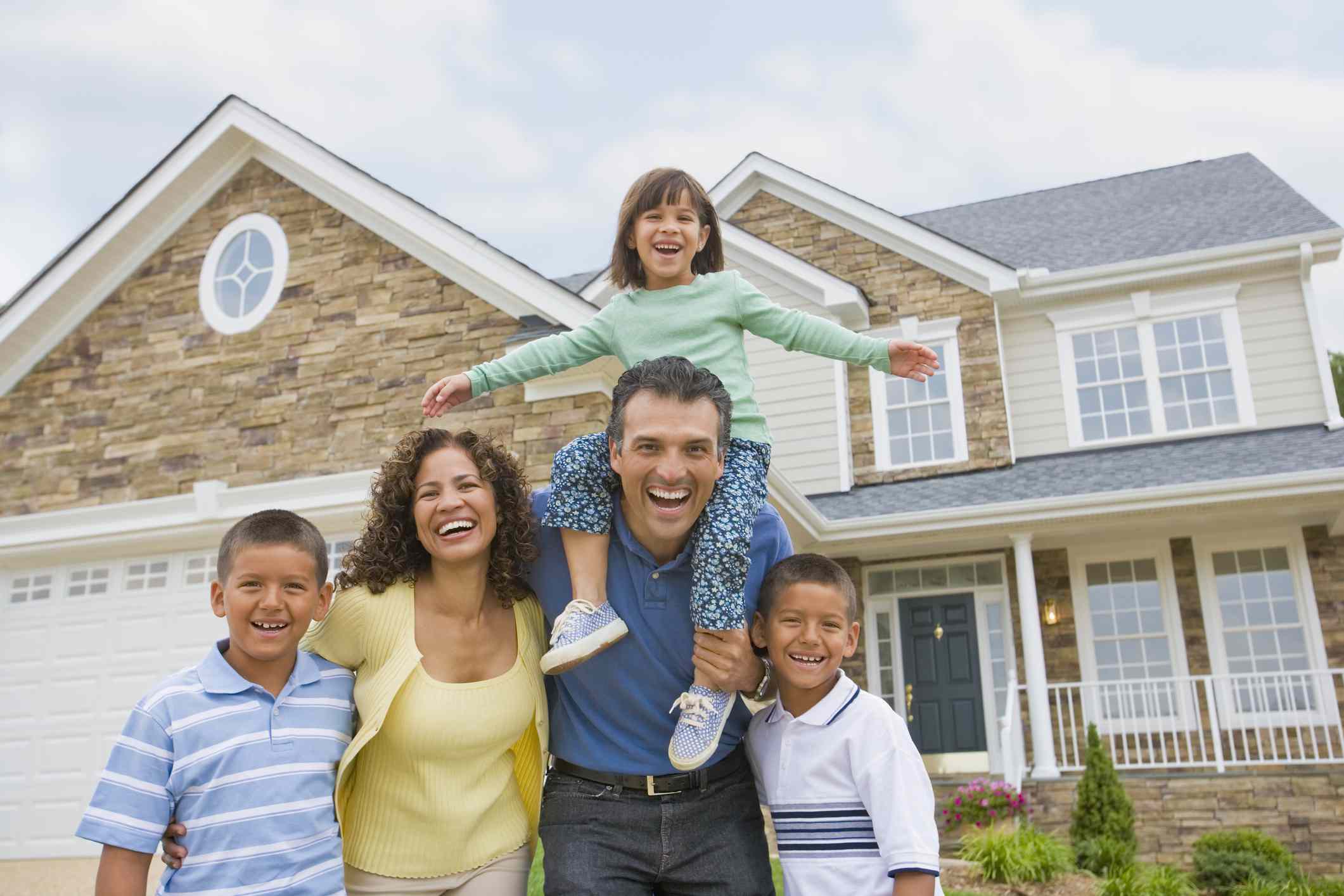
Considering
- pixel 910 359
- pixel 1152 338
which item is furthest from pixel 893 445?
pixel 910 359

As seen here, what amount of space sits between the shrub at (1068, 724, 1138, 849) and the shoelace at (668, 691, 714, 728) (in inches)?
274

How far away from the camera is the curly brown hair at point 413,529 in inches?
102

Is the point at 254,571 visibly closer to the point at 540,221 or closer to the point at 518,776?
the point at 518,776

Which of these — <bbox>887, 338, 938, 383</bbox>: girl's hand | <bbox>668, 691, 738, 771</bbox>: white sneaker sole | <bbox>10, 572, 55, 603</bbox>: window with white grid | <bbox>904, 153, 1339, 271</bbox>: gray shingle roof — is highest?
<bbox>904, 153, 1339, 271</bbox>: gray shingle roof

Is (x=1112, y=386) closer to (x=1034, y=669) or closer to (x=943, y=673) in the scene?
(x=1034, y=669)

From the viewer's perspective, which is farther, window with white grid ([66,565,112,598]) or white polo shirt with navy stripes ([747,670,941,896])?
window with white grid ([66,565,112,598])

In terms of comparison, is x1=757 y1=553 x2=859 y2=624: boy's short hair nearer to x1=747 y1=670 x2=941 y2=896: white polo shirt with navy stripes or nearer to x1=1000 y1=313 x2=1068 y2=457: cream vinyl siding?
x1=747 y1=670 x2=941 y2=896: white polo shirt with navy stripes

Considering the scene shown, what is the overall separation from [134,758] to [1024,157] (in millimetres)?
43316

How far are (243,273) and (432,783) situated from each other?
319 inches

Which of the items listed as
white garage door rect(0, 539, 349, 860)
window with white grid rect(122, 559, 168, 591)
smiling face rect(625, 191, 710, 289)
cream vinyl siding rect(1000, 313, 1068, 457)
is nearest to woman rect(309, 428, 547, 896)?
smiling face rect(625, 191, 710, 289)

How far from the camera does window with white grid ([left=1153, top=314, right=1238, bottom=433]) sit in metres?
11.3

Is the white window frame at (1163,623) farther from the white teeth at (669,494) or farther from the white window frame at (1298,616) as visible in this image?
the white teeth at (669,494)

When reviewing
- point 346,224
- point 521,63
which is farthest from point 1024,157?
point 346,224

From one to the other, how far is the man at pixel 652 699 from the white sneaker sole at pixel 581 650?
0.10 metres
